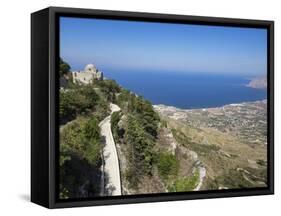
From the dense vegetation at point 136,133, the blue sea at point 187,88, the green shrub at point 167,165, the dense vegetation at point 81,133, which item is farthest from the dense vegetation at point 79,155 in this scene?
the green shrub at point 167,165

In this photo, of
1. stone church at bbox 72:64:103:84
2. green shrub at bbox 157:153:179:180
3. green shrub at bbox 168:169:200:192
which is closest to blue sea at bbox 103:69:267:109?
stone church at bbox 72:64:103:84

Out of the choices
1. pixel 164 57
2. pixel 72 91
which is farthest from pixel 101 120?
pixel 164 57

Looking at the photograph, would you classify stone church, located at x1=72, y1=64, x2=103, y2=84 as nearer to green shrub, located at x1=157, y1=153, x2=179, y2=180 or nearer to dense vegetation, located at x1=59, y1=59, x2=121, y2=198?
dense vegetation, located at x1=59, y1=59, x2=121, y2=198

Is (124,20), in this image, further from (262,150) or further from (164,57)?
(262,150)

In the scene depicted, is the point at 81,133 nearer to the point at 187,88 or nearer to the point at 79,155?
the point at 79,155

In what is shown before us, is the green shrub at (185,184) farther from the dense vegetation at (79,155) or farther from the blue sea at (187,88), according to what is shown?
the dense vegetation at (79,155)
